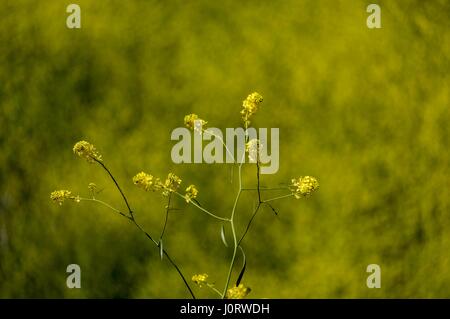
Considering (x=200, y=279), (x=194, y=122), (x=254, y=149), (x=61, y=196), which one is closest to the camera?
(x=254, y=149)

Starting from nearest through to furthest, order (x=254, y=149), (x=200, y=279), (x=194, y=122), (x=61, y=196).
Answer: (x=254, y=149)
(x=200, y=279)
(x=194, y=122)
(x=61, y=196)

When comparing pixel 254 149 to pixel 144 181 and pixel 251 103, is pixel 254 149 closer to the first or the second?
pixel 251 103

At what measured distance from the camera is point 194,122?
4168 millimetres

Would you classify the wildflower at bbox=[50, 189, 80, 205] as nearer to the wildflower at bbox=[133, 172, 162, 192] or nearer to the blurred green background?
the blurred green background

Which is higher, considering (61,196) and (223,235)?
(61,196)

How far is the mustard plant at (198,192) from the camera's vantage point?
404 cm

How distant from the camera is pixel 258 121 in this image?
437cm

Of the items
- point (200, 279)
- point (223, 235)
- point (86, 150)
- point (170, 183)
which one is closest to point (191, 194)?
point (170, 183)

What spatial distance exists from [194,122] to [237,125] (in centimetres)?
29

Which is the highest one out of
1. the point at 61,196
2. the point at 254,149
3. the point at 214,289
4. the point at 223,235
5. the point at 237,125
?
the point at 237,125

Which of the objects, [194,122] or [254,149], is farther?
[194,122]

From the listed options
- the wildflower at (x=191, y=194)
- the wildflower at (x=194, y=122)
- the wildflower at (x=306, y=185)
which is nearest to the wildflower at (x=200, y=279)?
the wildflower at (x=191, y=194)

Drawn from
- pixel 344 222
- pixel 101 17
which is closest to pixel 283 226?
pixel 344 222
